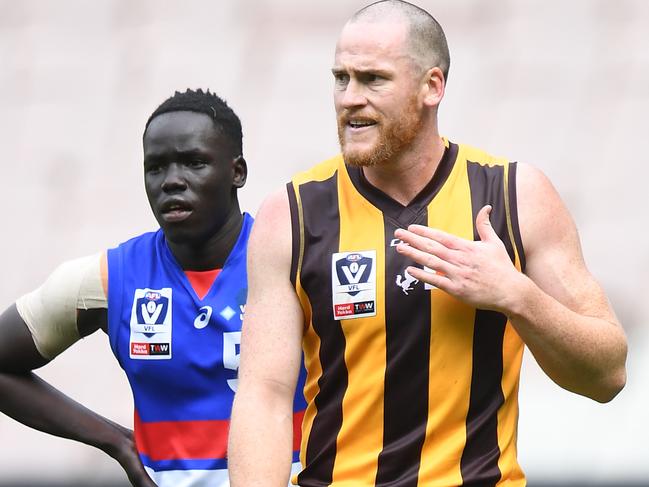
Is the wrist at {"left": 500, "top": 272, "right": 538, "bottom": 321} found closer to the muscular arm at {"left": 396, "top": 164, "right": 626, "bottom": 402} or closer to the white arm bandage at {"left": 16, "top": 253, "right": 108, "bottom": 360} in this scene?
the muscular arm at {"left": 396, "top": 164, "right": 626, "bottom": 402}

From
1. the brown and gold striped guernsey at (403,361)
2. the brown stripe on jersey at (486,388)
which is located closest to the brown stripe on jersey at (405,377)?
the brown and gold striped guernsey at (403,361)

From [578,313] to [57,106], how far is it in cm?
640

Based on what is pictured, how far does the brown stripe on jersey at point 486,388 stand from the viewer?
3.60 metres

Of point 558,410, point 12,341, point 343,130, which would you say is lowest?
point 558,410

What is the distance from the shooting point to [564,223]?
3605mm

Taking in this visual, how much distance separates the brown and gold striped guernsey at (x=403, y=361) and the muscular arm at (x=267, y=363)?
1.9 inches

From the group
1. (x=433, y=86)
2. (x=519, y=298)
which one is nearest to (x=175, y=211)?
(x=433, y=86)

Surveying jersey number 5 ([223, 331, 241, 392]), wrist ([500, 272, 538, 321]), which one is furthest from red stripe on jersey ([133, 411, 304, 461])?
wrist ([500, 272, 538, 321])

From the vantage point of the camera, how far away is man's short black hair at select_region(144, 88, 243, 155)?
15.7ft

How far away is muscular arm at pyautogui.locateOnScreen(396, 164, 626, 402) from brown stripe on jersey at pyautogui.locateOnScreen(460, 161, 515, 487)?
7 centimetres

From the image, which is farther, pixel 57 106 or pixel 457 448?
pixel 57 106

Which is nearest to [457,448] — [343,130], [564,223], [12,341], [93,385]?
[564,223]

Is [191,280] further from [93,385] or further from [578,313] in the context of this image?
[93,385]

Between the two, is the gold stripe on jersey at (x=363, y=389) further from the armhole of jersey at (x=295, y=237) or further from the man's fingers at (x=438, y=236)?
the man's fingers at (x=438, y=236)
